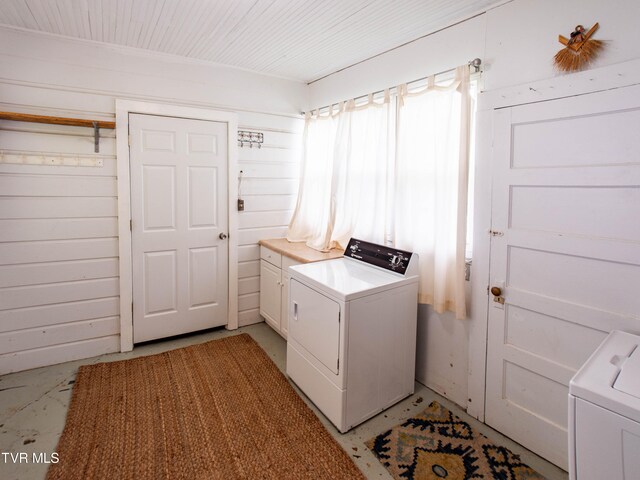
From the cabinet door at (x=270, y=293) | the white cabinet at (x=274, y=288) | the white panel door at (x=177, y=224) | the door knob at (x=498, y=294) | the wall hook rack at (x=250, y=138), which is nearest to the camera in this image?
the door knob at (x=498, y=294)

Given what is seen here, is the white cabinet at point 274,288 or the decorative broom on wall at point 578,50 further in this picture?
the white cabinet at point 274,288

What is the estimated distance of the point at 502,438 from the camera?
204 cm

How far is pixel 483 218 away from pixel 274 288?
77.4 inches

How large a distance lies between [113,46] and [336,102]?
1.90 meters

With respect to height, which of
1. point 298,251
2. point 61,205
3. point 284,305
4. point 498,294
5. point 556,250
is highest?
point 61,205

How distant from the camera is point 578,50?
5.44 ft

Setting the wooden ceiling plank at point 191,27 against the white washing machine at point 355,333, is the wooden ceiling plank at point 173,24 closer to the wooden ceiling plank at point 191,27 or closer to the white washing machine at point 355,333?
the wooden ceiling plank at point 191,27

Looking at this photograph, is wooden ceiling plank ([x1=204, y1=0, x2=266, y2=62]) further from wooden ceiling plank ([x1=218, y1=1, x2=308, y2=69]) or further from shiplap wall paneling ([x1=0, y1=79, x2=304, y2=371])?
shiplap wall paneling ([x1=0, y1=79, x2=304, y2=371])

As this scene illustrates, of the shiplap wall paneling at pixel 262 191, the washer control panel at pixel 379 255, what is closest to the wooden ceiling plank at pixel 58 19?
the shiplap wall paneling at pixel 262 191

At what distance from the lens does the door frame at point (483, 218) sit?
185 centimetres

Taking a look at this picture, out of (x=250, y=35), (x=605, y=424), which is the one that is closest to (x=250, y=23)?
(x=250, y=35)

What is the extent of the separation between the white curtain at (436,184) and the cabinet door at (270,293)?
1.25m

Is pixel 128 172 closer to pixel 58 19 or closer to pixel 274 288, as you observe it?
pixel 58 19

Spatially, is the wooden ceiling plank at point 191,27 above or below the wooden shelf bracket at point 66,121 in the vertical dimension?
above
